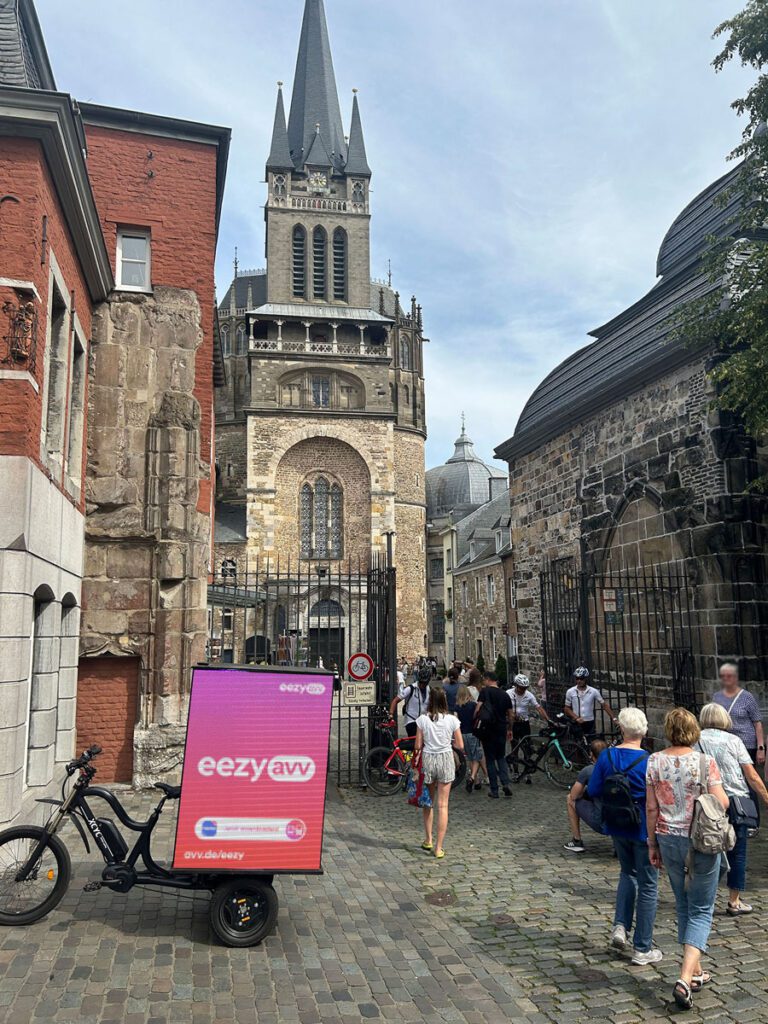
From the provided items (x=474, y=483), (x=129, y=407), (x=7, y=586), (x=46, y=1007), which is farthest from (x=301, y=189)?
(x=46, y=1007)

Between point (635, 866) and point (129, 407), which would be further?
point (129, 407)

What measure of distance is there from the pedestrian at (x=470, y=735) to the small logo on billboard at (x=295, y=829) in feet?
18.2

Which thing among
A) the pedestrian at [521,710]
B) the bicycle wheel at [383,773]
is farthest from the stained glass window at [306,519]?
the bicycle wheel at [383,773]

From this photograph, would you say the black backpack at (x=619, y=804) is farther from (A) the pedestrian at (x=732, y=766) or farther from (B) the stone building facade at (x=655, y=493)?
(B) the stone building facade at (x=655, y=493)

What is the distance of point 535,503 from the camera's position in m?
17.3

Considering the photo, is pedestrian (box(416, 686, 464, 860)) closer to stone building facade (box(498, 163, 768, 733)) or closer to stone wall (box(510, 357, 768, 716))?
stone building facade (box(498, 163, 768, 733))

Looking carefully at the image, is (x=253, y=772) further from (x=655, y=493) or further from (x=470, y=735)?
(x=655, y=493)

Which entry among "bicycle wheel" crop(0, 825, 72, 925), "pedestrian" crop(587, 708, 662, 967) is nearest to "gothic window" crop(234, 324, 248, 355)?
"bicycle wheel" crop(0, 825, 72, 925)

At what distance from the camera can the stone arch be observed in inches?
1588

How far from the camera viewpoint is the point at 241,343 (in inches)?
2229

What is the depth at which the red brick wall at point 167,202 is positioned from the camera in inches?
453

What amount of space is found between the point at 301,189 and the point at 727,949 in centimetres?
4936

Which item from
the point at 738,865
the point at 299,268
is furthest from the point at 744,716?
the point at 299,268

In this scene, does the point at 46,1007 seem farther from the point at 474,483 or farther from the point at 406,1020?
the point at 474,483
